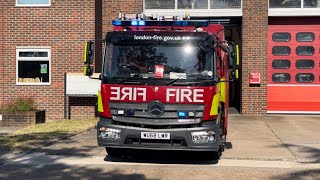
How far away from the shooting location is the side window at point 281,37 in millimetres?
16969

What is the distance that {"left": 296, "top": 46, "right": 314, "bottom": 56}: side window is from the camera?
1683 centimetres

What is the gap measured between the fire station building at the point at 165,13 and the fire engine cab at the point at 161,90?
800 cm

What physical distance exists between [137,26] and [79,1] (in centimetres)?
805

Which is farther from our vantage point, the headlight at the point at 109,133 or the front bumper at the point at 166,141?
the headlight at the point at 109,133

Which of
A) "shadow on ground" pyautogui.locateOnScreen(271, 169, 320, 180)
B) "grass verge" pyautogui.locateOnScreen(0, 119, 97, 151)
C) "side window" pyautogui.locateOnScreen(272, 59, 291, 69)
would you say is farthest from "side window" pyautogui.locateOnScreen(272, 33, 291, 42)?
"shadow on ground" pyautogui.locateOnScreen(271, 169, 320, 180)

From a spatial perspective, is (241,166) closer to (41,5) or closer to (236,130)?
(236,130)

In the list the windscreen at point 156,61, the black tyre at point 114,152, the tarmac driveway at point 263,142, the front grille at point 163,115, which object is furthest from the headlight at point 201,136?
the black tyre at point 114,152

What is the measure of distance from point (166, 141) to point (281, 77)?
9.84m

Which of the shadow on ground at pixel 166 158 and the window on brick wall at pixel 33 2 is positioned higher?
the window on brick wall at pixel 33 2

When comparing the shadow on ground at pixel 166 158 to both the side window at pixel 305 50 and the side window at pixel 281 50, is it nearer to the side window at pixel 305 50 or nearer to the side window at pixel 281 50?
the side window at pixel 281 50

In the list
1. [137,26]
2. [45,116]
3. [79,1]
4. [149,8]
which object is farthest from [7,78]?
[137,26]

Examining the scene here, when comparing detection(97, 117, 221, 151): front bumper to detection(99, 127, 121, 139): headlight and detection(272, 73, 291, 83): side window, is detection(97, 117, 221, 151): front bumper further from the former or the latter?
detection(272, 73, 291, 83): side window

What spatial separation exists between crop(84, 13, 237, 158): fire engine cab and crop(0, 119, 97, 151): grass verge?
9.60 feet

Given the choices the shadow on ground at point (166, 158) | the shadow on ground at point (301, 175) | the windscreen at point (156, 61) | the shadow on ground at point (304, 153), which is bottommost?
the shadow on ground at point (301, 175)
